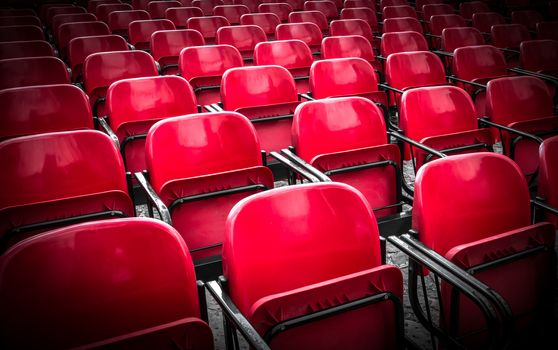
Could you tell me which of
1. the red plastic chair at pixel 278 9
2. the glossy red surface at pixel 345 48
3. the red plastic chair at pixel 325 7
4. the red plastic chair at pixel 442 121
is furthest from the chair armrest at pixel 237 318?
the red plastic chair at pixel 325 7

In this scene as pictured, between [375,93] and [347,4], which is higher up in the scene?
[347,4]

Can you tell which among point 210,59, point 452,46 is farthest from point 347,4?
point 210,59

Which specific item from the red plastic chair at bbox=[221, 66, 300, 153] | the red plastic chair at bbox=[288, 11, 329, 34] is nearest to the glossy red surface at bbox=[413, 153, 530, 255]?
the red plastic chair at bbox=[221, 66, 300, 153]

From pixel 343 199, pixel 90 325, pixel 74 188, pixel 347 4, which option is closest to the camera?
pixel 90 325

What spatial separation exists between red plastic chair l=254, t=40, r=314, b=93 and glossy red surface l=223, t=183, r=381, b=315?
2.45 meters

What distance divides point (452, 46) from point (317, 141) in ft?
9.65

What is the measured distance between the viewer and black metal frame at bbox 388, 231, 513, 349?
1.29 metres

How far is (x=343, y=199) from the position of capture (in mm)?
1554

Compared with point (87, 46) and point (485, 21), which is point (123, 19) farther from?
point (485, 21)

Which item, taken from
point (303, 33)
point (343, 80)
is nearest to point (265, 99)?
point (343, 80)

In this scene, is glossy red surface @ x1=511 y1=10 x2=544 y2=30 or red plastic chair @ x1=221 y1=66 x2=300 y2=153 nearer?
red plastic chair @ x1=221 y1=66 x2=300 y2=153

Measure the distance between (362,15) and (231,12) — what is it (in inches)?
60.5

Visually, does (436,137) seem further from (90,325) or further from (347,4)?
(347,4)

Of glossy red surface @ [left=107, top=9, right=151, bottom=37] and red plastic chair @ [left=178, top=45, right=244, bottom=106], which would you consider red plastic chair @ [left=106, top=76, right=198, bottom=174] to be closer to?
red plastic chair @ [left=178, top=45, right=244, bottom=106]
